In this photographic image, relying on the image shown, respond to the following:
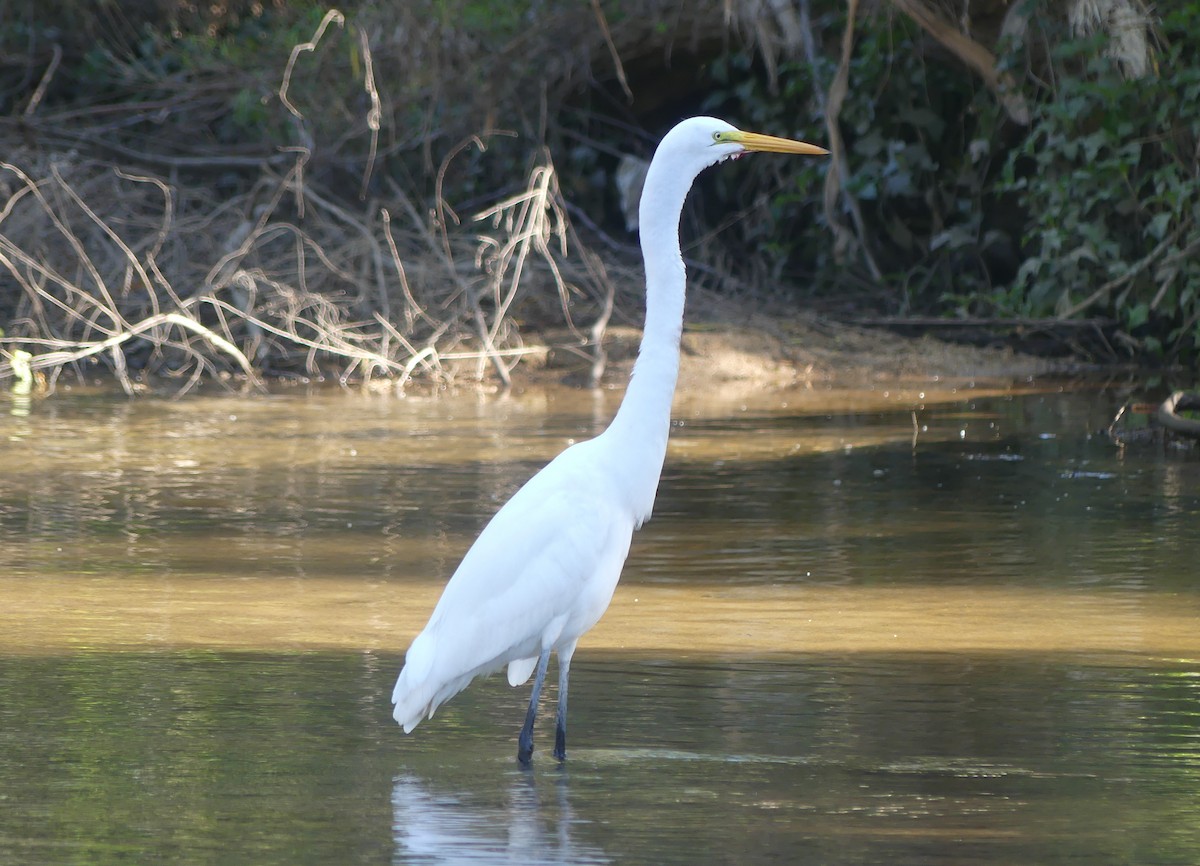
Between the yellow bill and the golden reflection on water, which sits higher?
the yellow bill

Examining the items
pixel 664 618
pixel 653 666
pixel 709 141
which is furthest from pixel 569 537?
pixel 664 618

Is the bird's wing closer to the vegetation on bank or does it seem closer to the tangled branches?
the tangled branches

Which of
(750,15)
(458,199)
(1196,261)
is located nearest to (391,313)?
(458,199)

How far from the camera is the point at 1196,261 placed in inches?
460

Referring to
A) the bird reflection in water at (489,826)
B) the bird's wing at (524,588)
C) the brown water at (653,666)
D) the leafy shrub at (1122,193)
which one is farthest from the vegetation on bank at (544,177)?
the bird reflection in water at (489,826)

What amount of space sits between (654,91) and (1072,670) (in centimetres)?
A: 1186

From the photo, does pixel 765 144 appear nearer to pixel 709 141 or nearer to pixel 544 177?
pixel 709 141

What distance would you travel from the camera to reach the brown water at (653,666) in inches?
130

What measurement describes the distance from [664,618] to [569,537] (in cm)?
141

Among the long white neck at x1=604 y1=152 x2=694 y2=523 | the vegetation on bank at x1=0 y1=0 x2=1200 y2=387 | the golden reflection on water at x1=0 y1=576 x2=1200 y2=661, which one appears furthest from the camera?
the vegetation on bank at x1=0 y1=0 x2=1200 y2=387

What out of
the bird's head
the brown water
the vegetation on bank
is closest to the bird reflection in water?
the brown water

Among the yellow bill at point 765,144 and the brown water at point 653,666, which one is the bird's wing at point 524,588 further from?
the yellow bill at point 765,144

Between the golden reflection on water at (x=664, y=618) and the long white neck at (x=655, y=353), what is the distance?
0.90 metres

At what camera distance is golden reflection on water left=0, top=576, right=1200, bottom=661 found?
4.80 metres
